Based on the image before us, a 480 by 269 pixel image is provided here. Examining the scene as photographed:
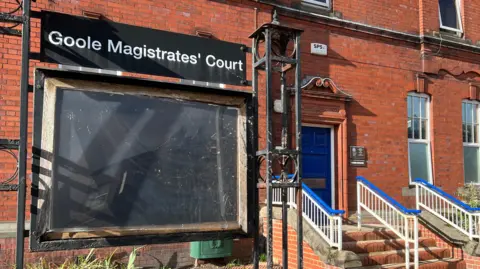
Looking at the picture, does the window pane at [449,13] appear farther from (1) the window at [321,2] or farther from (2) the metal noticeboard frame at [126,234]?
(2) the metal noticeboard frame at [126,234]

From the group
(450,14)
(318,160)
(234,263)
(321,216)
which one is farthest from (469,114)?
(234,263)

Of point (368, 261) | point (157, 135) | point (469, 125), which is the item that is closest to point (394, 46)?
point (469, 125)

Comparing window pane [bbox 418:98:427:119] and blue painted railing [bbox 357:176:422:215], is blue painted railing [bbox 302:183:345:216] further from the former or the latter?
window pane [bbox 418:98:427:119]

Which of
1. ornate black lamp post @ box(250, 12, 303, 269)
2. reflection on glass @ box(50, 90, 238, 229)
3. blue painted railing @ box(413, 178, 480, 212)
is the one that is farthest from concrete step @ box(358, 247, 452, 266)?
reflection on glass @ box(50, 90, 238, 229)

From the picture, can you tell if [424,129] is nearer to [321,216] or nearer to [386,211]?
[386,211]

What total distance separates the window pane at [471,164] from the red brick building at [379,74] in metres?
0.03

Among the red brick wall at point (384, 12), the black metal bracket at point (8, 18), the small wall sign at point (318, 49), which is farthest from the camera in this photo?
the red brick wall at point (384, 12)

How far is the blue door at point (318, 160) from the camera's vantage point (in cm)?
922

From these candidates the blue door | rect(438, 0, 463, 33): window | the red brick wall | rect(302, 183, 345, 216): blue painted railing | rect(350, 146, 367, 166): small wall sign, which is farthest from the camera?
rect(438, 0, 463, 33): window

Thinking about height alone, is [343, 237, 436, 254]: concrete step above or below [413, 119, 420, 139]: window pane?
below

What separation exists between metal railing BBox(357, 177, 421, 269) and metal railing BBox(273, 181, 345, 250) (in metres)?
0.99

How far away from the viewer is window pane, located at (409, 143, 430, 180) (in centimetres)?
1060

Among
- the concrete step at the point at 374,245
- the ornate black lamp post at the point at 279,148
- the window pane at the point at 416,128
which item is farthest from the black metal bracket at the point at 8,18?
the window pane at the point at 416,128

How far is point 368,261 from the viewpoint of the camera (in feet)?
23.5
